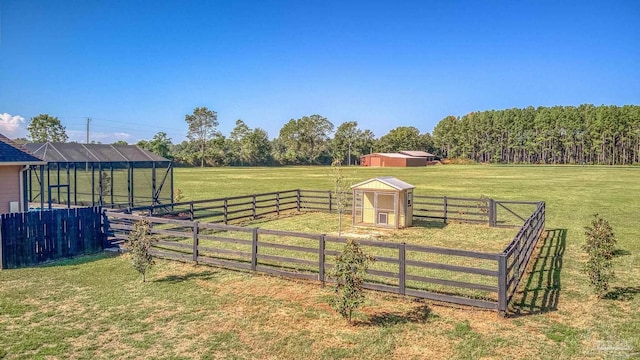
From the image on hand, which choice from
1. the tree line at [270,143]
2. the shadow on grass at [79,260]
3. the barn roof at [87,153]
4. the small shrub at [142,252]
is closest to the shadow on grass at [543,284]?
the small shrub at [142,252]

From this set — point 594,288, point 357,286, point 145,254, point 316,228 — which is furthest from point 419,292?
point 316,228

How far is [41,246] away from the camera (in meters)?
10.8

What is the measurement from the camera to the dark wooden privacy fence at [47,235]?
33.3ft

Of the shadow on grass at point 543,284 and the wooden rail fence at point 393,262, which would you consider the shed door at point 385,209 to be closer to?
the wooden rail fence at point 393,262

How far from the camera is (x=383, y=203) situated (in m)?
17.7

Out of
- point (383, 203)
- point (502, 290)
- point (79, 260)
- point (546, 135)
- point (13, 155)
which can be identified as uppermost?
point (546, 135)

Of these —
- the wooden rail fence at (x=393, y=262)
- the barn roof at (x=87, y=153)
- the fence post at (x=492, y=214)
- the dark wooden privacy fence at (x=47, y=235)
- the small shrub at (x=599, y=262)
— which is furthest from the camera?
the barn roof at (x=87, y=153)

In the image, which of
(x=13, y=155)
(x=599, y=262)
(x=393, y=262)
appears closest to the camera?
(x=393, y=262)

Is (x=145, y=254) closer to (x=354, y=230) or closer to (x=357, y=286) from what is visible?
(x=357, y=286)

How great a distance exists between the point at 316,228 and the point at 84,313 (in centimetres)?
1035

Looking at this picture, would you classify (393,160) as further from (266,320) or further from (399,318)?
(266,320)

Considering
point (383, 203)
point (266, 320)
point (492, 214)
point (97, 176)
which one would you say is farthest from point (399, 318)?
point (97, 176)

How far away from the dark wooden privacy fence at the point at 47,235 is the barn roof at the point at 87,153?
26.9ft

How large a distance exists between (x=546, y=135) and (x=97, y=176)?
12019 centimetres
